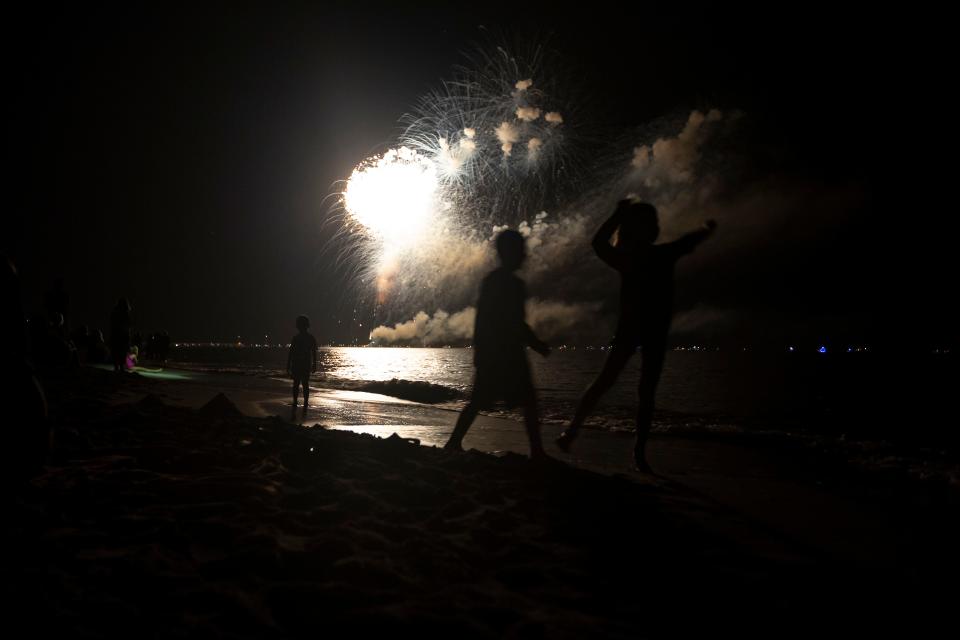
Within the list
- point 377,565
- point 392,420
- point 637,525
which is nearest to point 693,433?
point 392,420

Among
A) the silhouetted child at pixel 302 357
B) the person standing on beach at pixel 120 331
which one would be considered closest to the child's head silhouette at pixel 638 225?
the silhouetted child at pixel 302 357

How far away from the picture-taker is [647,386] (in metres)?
4.89

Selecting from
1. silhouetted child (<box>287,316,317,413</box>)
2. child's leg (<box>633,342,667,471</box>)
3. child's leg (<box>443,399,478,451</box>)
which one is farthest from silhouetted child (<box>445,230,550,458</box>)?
silhouetted child (<box>287,316,317,413</box>)

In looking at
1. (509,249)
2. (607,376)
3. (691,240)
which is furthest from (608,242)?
(607,376)

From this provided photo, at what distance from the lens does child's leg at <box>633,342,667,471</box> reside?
4770 millimetres

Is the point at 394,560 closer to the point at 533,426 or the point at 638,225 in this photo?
the point at 533,426

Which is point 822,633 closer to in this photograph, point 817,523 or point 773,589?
point 773,589

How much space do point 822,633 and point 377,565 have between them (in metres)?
1.83

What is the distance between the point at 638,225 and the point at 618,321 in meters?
0.91

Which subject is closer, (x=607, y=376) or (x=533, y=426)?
(x=607, y=376)

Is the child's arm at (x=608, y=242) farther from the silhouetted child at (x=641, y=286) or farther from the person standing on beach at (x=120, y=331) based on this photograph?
the person standing on beach at (x=120, y=331)

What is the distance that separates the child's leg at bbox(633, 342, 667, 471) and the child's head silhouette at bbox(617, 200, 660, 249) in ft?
3.16

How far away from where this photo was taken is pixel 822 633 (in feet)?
6.63

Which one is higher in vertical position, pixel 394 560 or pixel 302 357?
pixel 302 357
